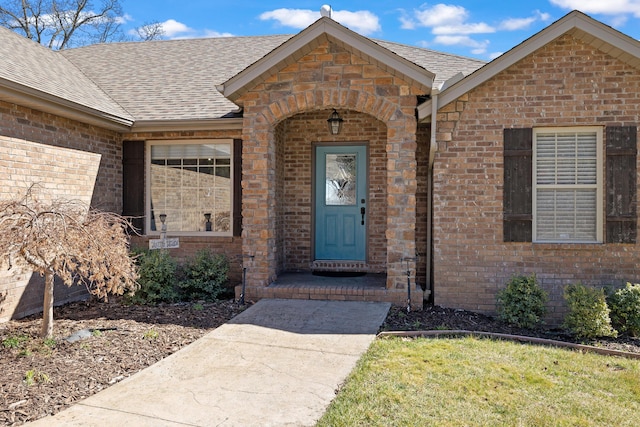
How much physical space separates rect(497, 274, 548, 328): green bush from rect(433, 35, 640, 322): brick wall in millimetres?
521

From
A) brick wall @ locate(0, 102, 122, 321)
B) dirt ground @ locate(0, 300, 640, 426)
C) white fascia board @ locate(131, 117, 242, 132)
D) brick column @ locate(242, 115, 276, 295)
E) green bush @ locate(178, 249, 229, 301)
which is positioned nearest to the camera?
dirt ground @ locate(0, 300, 640, 426)

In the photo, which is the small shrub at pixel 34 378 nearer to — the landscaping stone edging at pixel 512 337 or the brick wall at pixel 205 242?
the landscaping stone edging at pixel 512 337

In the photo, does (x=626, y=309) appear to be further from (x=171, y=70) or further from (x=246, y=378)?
(x=171, y=70)

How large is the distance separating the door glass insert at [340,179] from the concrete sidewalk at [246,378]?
3.07 meters

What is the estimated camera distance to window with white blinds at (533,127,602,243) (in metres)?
6.93

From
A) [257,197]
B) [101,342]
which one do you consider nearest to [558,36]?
[257,197]

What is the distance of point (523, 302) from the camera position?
20.7 ft

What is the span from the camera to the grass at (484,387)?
3625 mm

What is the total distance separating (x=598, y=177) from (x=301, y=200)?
185 inches

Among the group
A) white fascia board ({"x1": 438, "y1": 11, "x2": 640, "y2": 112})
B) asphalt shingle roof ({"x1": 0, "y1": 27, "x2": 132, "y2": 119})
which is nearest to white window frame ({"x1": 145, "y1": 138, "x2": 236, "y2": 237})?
asphalt shingle roof ({"x1": 0, "y1": 27, "x2": 132, "y2": 119})

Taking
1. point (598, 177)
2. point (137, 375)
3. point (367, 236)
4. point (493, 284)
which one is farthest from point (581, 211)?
point (137, 375)

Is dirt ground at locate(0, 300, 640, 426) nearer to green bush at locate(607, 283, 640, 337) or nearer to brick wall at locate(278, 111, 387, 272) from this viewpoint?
green bush at locate(607, 283, 640, 337)

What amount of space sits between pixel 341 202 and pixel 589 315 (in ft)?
14.7

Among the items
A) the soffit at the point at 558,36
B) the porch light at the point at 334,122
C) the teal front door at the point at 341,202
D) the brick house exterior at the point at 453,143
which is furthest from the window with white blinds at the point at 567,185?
the porch light at the point at 334,122
